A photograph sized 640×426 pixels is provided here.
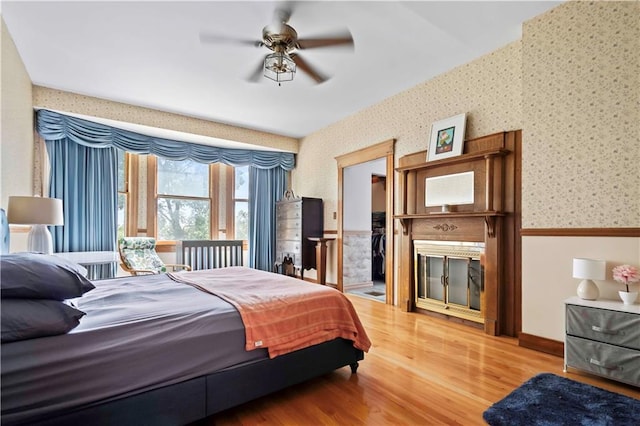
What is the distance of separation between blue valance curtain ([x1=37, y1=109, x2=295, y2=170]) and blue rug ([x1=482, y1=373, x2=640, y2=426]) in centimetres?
519

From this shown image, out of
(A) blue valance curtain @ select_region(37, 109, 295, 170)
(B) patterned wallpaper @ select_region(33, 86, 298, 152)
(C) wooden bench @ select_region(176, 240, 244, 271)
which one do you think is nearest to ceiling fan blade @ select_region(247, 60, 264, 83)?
(B) patterned wallpaper @ select_region(33, 86, 298, 152)

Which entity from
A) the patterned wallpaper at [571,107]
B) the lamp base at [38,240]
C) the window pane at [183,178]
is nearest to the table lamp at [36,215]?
the lamp base at [38,240]

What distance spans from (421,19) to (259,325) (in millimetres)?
2744

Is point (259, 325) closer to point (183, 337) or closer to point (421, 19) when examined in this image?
A: point (183, 337)

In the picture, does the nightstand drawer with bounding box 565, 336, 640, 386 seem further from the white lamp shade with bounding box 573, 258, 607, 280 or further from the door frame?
the door frame

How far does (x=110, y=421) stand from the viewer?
135 cm

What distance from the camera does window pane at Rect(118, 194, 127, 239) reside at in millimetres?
4918

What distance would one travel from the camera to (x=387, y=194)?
434 cm

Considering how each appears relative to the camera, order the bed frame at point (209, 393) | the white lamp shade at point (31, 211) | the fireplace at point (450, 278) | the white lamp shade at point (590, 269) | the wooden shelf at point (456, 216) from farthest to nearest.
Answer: the fireplace at point (450, 278)
the wooden shelf at point (456, 216)
the white lamp shade at point (31, 211)
the white lamp shade at point (590, 269)
the bed frame at point (209, 393)

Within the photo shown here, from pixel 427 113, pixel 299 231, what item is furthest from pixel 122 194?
pixel 427 113

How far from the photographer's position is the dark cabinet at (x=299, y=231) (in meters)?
5.36

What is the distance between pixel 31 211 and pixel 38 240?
1.29 feet

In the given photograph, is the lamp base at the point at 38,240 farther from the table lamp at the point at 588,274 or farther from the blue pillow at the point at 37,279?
the table lamp at the point at 588,274

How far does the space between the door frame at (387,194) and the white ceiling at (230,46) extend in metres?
0.72
